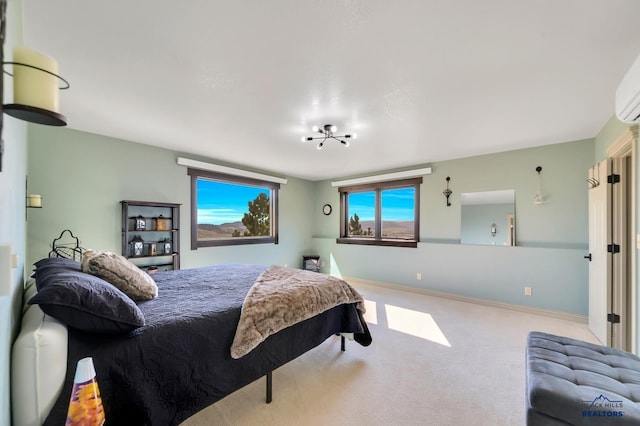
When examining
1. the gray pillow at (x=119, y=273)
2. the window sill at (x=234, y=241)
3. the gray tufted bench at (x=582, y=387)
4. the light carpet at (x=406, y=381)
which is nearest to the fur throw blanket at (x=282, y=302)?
the light carpet at (x=406, y=381)

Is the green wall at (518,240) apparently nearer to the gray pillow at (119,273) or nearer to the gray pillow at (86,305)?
the gray pillow at (119,273)

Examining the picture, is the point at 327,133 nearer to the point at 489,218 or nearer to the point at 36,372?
the point at 36,372

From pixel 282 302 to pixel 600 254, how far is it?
346 cm

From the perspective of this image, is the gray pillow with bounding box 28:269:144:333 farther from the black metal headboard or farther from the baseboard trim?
the baseboard trim

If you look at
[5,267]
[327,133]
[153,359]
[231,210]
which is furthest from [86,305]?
[231,210]

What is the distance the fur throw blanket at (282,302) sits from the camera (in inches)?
68.7

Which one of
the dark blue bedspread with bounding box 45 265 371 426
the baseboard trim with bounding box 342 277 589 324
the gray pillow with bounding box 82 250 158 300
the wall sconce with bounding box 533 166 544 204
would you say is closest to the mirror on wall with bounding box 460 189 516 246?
the wall sconce with bounding box 533 166 544 204

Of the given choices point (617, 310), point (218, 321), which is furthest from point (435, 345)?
point (218, 321)

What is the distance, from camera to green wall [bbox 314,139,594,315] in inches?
142

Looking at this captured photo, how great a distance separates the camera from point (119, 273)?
1817mm

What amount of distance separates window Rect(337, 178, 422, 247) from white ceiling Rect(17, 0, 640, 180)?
2.06 m

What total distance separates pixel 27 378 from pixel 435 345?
9.87 ft

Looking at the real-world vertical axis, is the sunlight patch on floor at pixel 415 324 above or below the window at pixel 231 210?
below

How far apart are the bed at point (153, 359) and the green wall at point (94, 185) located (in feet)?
6.16
